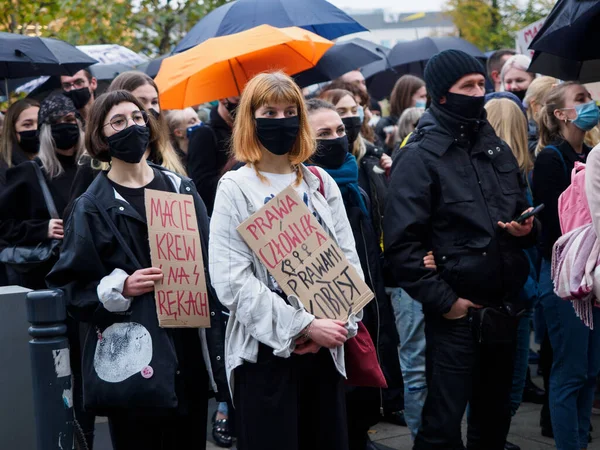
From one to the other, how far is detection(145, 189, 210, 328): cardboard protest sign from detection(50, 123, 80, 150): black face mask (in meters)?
1.83

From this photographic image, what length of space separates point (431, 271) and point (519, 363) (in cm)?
175

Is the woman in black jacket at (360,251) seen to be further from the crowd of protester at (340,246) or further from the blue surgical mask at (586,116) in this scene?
the blue surgical mask at (586,116)

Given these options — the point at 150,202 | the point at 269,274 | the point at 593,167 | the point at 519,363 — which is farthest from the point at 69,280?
the point at 519,363

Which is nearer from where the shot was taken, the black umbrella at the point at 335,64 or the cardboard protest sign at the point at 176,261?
the cardboard protest sign at the point at 176,261

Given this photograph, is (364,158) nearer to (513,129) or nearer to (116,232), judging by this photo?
(513,129)

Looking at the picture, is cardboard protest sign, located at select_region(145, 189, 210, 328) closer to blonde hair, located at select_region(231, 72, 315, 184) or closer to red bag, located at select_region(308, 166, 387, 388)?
A: blonde hair, located at select_region(231, 72, 315, 184)

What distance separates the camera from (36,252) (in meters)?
5.92

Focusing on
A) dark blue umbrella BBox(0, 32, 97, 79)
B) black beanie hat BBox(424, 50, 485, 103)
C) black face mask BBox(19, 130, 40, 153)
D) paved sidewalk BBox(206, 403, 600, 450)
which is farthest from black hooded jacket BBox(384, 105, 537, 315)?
dark blue umbrella BBox(0, 32, 97, 79)

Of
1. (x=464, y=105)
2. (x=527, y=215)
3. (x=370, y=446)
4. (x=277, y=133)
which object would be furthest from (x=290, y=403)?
(x=370, y=446)

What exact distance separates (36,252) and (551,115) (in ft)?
10.9

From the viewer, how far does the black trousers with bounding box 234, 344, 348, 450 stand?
3869 mm

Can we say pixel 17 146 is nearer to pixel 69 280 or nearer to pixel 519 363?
pixel 69 280

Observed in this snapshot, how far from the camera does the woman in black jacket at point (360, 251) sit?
5.07 meters

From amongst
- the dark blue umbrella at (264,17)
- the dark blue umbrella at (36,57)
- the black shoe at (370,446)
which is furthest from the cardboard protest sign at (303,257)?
the dark blue umbrella at (36,57)
